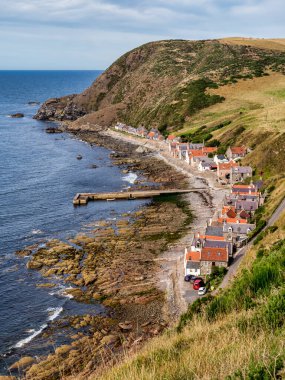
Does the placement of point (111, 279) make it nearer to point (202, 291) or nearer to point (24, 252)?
point (202, 291)

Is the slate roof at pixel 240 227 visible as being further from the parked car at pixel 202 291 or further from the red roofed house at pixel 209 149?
the red roofed house at pixel 209 149

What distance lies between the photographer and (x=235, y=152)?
103188 millimetres

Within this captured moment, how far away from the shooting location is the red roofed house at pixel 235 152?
336ft

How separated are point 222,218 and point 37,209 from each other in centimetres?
3613

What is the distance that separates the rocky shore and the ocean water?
2.08 metres

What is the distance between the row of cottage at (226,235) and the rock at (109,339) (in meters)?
13.5

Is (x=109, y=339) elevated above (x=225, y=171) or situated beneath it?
situated beneath

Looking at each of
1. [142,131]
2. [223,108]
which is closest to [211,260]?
[223,108]

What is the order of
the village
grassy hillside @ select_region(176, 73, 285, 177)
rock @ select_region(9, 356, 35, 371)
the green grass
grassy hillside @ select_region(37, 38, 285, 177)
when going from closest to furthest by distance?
rock @ select_region(9, 356, 35, 371) < the village < grassy hillside @ select_region(176, 73, 285, 177) < grassy hillside @ select_region(37, 38, 285, 177) < the green grass

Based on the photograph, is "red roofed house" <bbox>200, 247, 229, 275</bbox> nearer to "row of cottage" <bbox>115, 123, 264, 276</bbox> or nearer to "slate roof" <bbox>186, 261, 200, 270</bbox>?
"row of cottage" <bbox>115, 123, 264, 276</bbox>

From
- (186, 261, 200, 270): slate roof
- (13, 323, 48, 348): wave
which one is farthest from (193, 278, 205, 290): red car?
(13, 323, 48, 348): wave

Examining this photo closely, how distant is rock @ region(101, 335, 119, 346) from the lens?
38000mm

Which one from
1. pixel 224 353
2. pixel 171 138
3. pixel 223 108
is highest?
pixel 223 108

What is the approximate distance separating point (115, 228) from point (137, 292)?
2272cm
